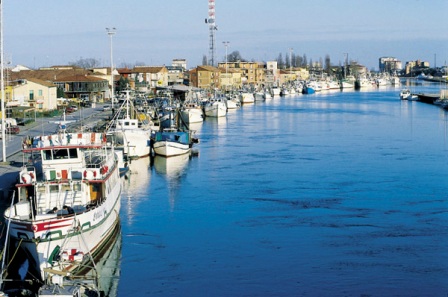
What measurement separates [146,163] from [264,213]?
911cm

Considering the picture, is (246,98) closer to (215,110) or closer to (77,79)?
(215,110)

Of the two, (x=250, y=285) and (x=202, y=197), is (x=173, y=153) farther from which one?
(x=250, y=285)

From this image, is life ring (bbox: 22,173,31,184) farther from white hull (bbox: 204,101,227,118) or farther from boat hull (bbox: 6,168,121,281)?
white hull (bbox: 204,101,227,118)

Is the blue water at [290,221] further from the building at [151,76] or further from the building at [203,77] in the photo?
the building at [203,77]

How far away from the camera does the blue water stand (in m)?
12.1

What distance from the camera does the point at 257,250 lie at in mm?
13836

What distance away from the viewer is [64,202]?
1321cm

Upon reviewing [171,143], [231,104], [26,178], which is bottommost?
[171,143]

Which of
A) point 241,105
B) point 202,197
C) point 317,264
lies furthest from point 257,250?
point 241,105

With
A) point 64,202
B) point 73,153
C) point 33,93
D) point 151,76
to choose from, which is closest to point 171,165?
point 73,153

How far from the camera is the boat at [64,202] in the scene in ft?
37.9

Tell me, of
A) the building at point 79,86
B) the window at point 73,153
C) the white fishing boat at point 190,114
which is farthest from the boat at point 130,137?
the building at point 79,86

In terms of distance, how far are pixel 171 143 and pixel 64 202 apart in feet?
43.3

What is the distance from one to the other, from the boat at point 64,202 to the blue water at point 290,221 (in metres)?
0.93
